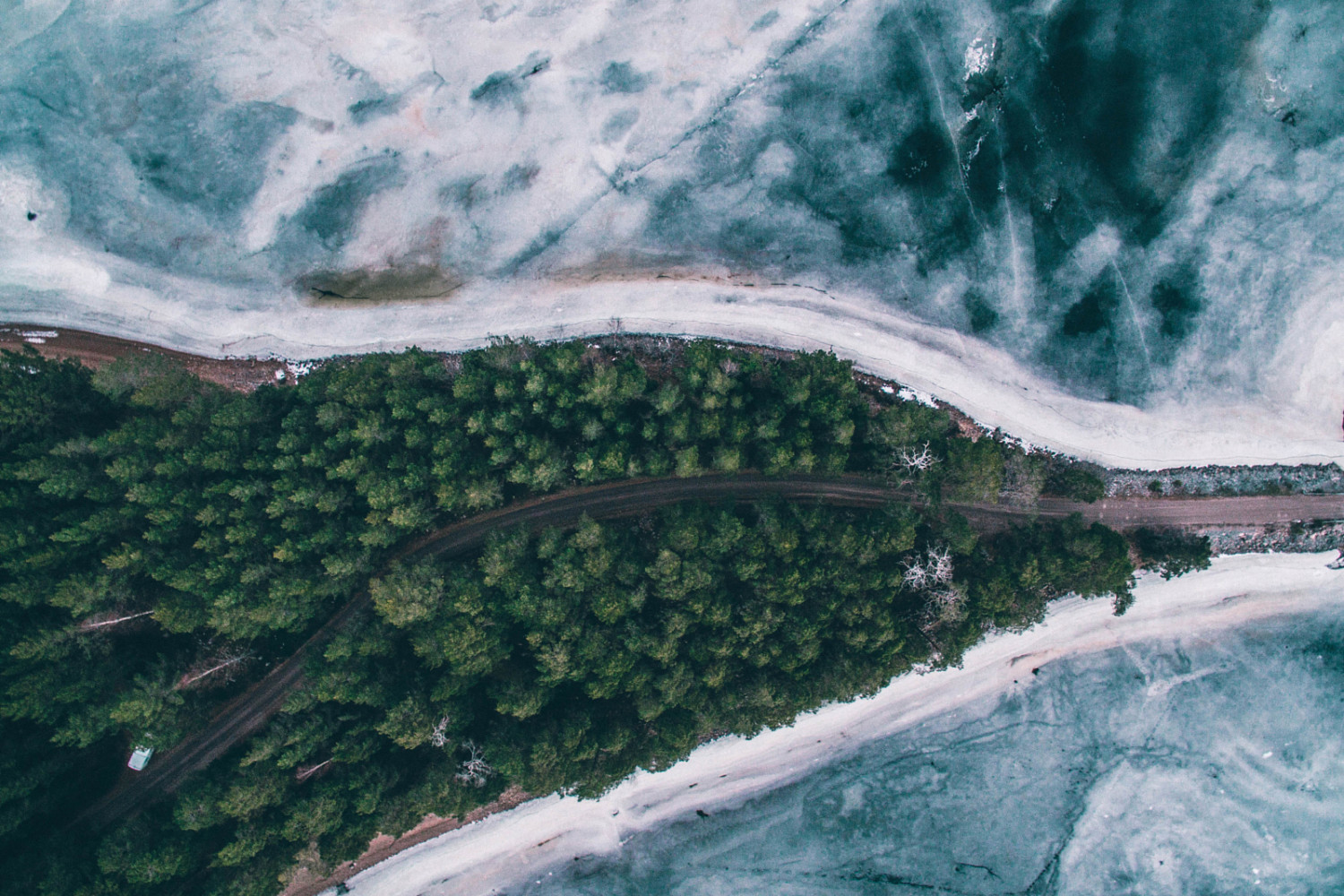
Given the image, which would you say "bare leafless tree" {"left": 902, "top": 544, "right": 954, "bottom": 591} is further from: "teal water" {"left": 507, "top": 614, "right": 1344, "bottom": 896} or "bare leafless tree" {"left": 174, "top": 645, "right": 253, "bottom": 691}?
"bare leafless tree" {"left": 174, "top": 645, "right": 253, "bottom": 691}

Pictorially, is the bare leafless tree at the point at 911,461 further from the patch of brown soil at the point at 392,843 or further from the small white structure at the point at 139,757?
the small white structure at the point at 139,757

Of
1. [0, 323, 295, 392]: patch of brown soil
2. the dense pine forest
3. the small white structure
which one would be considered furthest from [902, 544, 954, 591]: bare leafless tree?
the small white structure

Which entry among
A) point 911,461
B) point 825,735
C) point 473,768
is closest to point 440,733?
point 473,768

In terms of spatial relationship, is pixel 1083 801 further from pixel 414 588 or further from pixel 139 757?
pixel 139 757

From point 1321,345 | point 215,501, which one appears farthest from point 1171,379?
point 215,501

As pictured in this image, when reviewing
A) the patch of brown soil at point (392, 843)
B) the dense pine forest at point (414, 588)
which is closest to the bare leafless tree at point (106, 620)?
the dense pine forest at point (414, 588)

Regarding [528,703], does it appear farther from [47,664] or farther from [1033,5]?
[1033,5]
